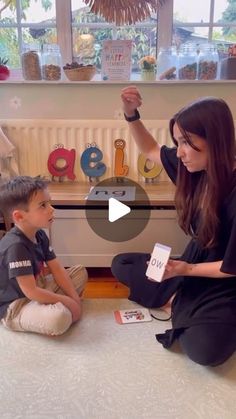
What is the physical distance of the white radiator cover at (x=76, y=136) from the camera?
212cm

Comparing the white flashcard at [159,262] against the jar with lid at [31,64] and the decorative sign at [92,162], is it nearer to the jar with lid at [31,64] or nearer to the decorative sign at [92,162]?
the decorative sign at [92,162]

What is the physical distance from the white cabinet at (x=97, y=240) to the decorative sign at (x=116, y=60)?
0.77m

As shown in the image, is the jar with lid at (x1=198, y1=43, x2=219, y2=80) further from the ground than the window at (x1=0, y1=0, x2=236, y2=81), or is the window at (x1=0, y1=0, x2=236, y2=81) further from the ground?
the window at (x1=0, y1=0, x2=236, y2=81)

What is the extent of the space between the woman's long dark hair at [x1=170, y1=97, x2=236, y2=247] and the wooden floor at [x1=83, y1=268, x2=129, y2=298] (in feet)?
1.98

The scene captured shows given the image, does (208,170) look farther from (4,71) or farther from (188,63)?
(4,71)

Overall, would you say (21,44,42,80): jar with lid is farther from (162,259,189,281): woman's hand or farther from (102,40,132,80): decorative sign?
(162,259,189,281): woman's hand

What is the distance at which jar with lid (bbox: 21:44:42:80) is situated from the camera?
207cm

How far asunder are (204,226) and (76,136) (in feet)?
3.51

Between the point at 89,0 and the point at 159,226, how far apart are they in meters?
1.24

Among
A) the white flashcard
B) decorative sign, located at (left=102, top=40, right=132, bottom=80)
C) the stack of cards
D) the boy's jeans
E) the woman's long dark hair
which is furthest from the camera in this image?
decorative sign, located at (left=102, top=40, right=132, bottom=80)

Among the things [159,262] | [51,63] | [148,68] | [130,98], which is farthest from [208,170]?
[51,63]

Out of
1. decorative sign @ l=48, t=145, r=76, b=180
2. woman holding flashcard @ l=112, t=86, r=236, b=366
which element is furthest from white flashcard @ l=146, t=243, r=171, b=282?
decorative sign @ l=48, t=145, r=76, b=180
